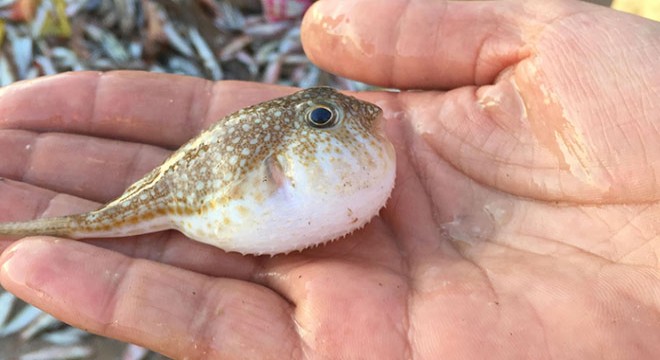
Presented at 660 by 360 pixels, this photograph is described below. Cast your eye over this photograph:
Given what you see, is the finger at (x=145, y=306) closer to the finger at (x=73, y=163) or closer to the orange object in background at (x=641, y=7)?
the finger at (x=73, y=163)

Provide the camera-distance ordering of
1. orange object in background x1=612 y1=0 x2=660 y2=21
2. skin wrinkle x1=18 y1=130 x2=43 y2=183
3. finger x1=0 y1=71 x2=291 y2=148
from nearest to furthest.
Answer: skin wrinkle x1=18 y1=130 x2=43 y2=183 → finger x1=0 y1=71 x2=291 y2=148 → orange object in background x1=612 y1=0 x2=660 y2=21

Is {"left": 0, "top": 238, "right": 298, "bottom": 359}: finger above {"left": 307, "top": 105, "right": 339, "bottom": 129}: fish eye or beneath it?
beneath

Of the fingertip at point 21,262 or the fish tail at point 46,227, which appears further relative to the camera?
the fish tail at point 46,227

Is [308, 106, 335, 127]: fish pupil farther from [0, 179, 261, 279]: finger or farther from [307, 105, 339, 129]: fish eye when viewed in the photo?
[0, 179, 261, 279]: finger

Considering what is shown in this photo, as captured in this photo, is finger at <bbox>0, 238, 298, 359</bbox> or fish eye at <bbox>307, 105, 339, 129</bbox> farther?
fish eye at <bbox>307, 105, 339, 129</bbox>

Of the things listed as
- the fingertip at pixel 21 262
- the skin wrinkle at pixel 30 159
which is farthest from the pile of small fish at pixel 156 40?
the fingertip at pixel 21 262

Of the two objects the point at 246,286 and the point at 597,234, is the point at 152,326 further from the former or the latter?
the point at 597,234

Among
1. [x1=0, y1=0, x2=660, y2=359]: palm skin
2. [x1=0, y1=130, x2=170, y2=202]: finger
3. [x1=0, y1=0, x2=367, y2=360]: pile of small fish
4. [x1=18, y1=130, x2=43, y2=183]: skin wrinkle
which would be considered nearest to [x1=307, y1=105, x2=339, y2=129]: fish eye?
[x1=0, y1=0, x2=660, y2=359]: palm skin
